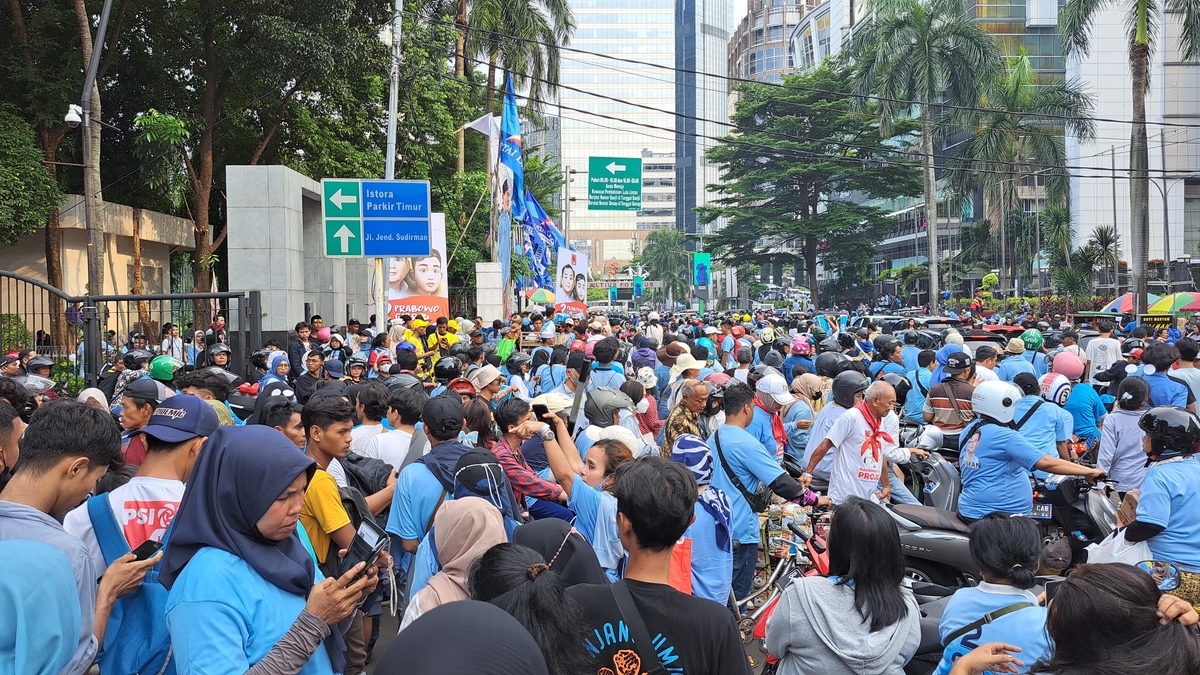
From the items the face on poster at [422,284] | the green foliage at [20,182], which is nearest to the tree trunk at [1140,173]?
the face on poster at [422,284]

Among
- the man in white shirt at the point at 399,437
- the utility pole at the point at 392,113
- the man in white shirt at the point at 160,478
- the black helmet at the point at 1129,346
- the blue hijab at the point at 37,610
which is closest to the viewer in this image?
the blue hijab at the point at 37,610

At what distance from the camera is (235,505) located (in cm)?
280

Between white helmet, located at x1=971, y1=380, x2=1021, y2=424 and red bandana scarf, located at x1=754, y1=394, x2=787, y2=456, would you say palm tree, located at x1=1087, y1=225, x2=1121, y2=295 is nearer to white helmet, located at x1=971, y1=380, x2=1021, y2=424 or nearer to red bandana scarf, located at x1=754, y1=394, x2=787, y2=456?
red bandana scarf, located at x1=754, y1=394, x2=787, y2=456

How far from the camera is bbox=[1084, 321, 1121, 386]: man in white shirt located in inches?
538

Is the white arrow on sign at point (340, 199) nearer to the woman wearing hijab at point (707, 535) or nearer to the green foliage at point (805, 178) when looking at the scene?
the woman wearing hijab at point (707, 535)

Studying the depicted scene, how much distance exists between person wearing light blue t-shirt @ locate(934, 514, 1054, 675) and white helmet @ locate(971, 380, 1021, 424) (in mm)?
2709

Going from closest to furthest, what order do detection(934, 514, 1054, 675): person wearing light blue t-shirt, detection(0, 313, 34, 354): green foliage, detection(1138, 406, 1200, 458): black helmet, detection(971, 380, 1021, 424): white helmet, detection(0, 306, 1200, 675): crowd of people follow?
detection(0, 306, 1200, 675): crowd of people, detection(934, 514, 1054, 675): person wearing light blue t-shirt, detection(1138, 406, 1200, 458): black helmet, detection(971, 380, 1021, 424): white helmet, detection(0, 313, 34, 354): green foliage

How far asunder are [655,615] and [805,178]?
56501mm

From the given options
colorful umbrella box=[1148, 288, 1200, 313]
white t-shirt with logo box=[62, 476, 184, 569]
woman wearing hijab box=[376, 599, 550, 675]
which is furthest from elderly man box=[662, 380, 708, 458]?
colorful umbrella box=[1148, 288, 1200, 313]

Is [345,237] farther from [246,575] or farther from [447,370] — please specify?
[246,575]

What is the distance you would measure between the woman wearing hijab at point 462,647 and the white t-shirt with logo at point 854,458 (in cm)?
490

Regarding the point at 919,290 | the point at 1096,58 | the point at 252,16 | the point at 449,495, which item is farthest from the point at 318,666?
the point at 1096,58

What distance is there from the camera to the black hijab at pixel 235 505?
279 cm

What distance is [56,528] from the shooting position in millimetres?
2926
